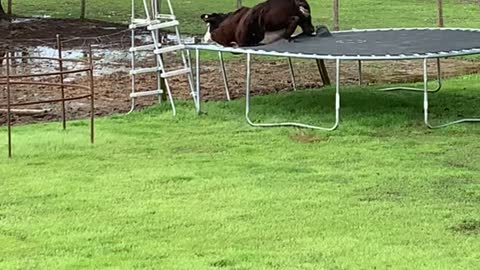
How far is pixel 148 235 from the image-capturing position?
5.04 metres

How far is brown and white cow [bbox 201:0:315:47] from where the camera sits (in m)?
8.98

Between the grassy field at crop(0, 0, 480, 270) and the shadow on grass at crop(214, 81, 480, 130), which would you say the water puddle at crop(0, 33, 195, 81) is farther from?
the grassy field at crop(0, 0, 480, 270)

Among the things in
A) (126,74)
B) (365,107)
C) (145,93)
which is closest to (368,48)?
(365,107)

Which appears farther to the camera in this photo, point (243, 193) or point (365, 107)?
point (365, 107)

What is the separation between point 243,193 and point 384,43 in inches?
146

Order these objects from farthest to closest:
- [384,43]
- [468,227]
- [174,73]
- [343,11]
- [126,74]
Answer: [343,11] < [126,74] < [384,43] < [174,73] < [468,227]

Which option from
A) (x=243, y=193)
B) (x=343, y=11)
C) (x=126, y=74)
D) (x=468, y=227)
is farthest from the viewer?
(x=343, y=11)

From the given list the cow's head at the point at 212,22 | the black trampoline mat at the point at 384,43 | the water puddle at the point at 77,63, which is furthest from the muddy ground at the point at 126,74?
the black trampoline mat at the point at 384,43

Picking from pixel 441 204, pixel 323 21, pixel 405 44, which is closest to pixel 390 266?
pixel 441 204

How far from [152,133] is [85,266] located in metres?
3.75

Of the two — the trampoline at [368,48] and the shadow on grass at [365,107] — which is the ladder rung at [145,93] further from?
the shadow on grass at [365,107]

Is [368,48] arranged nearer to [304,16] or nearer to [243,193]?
[304,16]

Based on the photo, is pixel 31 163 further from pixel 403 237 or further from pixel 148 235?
pixel 403 237

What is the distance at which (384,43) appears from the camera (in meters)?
9.16
